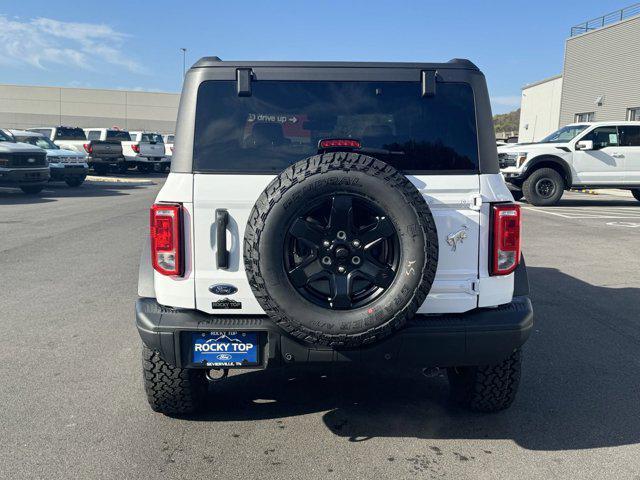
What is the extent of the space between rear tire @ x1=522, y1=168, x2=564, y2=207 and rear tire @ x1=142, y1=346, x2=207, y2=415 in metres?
14.2

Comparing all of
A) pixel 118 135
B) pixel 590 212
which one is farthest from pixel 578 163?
pixel 118 135

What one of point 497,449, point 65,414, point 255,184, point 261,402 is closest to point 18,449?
point 65,414

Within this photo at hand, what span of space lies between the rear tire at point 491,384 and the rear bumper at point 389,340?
349 millimetres

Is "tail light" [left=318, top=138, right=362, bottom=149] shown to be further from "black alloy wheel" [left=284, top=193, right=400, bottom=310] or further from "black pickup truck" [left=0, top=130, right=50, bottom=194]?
"black pickup truck" [left=0, top=130, right=50, bottom=194]

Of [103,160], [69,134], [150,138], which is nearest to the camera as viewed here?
[69,134]

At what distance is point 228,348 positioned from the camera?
10.7 ft

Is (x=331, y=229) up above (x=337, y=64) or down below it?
below

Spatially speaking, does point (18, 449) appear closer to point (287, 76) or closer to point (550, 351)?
point (287, 76)

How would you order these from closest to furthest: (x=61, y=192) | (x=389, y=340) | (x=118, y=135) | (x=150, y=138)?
(x=389, y=340) → (x=61, y=192) → (x=118, y=135) → (x=150, y=138)

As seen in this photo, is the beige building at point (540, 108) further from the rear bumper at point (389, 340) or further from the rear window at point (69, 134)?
the rear bumper at point (389, 340)

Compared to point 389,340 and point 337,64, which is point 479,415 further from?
point 337,64

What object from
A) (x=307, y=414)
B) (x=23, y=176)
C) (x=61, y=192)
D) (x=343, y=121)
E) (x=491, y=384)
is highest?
(x=343, y=121)

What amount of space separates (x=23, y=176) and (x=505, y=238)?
16.4m

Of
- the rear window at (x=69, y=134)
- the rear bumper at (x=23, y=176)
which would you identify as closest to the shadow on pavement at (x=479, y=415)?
the rear bumper at (x=23, y=176)
